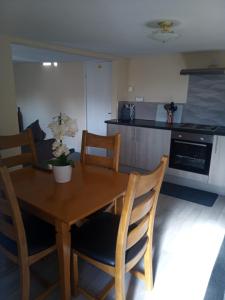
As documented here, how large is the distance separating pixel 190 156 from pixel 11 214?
2806 mm

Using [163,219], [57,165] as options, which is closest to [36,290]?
[57,165]

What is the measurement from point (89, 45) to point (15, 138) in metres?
1.72

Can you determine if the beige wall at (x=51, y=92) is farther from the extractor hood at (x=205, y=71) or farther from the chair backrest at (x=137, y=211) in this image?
the chair backrest at (x=137, y=211)

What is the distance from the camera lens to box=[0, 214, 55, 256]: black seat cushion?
4.84 feet

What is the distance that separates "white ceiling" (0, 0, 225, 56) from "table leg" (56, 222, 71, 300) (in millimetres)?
1525

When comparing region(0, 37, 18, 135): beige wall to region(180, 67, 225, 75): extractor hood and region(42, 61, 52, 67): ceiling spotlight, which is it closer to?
region(180, 67, 225, 75): extractor hood

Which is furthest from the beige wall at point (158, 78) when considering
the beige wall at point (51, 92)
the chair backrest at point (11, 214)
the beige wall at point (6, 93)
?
the chair backrest at point (11, 214)

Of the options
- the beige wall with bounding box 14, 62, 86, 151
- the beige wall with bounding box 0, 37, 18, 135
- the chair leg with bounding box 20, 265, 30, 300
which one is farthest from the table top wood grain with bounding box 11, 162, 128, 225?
the beige wall with bounding box 14, 62, 86, 151

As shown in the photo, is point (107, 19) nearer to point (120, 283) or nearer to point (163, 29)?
point (163, 29)

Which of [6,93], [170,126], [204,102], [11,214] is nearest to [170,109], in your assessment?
[170,126]

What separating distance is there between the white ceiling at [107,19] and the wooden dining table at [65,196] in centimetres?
131

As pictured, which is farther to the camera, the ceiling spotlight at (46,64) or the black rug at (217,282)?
the ceiling spotlight at (46,64)

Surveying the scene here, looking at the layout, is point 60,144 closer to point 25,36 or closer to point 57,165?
point 57,165

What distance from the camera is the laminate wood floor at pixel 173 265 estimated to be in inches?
67.9
